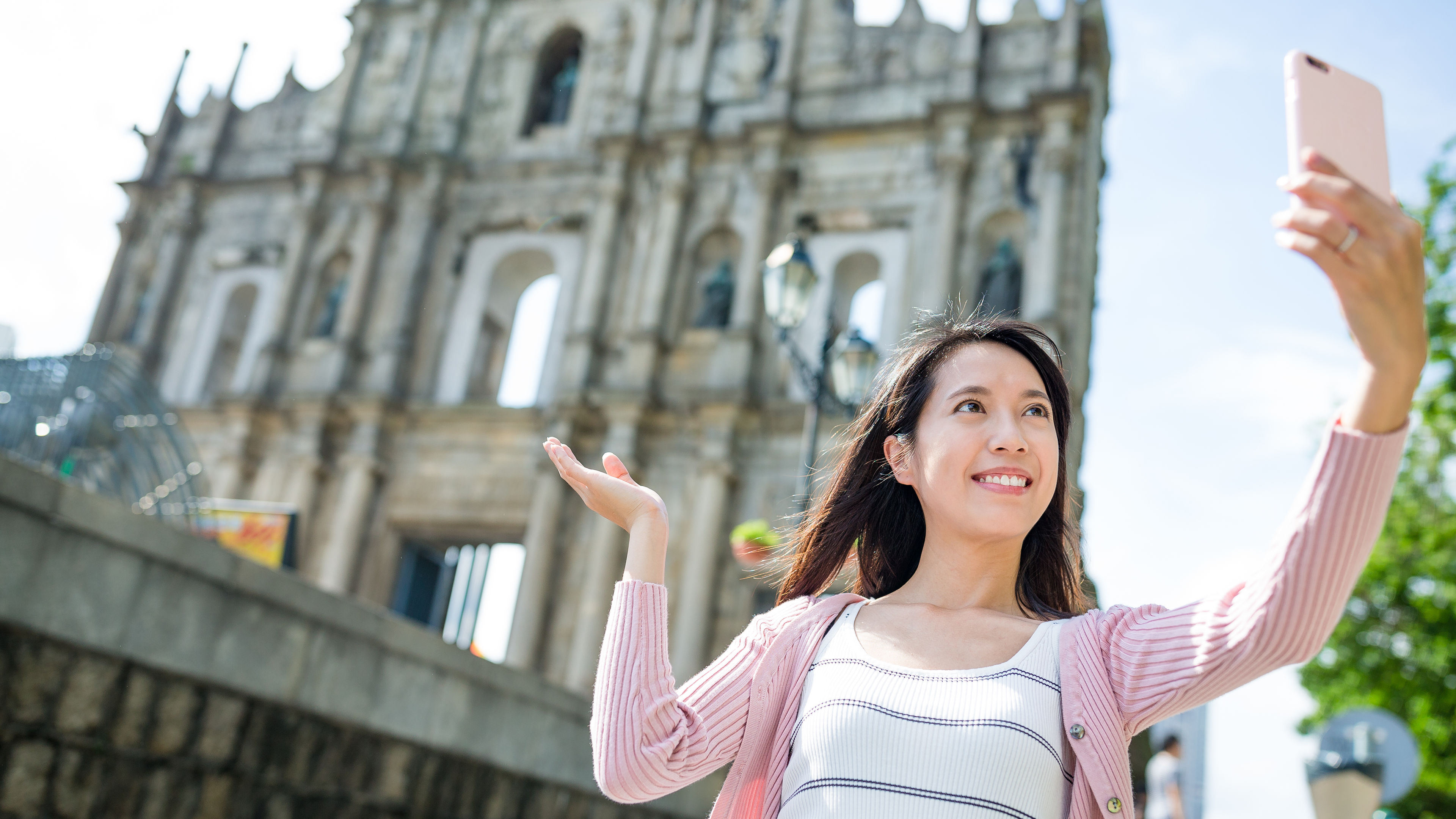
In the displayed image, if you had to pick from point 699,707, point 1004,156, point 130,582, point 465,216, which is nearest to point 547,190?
point 465,216

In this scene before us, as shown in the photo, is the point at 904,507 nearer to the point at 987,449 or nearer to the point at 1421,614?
the point at 987,449

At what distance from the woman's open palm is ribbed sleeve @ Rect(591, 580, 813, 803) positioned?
11cm

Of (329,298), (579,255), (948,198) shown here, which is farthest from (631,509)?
(329,298)

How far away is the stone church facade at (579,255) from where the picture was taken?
18.4 metres

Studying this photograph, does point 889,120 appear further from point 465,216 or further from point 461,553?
point 461,553

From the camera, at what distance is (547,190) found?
71.8 feet

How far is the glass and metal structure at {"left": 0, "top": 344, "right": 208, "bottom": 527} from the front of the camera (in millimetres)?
8164

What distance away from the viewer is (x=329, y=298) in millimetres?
22328

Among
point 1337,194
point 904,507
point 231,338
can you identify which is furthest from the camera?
point 231,338

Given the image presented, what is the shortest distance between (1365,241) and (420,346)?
813 inches

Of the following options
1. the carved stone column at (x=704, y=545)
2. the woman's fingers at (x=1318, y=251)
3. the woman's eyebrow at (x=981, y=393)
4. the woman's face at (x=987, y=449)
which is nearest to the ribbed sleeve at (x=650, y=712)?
the woman's face at (x=987, y=449)

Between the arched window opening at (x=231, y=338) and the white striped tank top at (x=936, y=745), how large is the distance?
22707 mm

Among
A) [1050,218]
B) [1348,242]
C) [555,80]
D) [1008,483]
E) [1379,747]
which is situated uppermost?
[555,80]

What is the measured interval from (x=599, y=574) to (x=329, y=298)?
803cm
